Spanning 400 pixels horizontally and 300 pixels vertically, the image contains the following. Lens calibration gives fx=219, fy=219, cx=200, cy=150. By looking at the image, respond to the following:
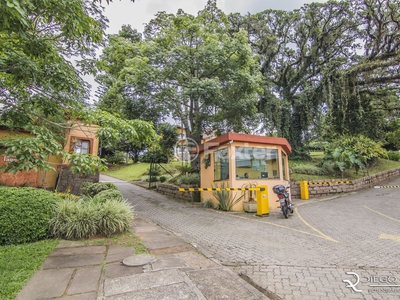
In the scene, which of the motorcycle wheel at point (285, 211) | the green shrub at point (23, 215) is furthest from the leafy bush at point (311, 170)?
the green shrub at point (23, 215)

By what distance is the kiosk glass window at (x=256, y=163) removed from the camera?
9055 mm

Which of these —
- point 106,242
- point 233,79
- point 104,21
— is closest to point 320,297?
point 106,242

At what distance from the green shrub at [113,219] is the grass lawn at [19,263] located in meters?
0.93

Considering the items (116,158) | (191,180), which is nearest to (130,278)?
(191,180)

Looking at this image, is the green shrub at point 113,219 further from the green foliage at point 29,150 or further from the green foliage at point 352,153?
the green foliage at point 352,153

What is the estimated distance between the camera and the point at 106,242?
457 cm

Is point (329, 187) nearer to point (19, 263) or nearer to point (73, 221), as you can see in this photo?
point (73, 221)

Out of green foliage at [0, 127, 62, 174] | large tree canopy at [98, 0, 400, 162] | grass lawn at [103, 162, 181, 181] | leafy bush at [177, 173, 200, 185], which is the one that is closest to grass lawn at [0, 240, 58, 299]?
green foliage at [0, 127, 62, 174]

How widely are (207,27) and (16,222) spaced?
11816mm

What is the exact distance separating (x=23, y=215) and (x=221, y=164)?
683 cm

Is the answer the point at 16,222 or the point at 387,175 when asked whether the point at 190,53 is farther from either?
the point at 387,175

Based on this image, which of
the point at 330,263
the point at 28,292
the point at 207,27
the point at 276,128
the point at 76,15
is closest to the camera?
the point at 28,292

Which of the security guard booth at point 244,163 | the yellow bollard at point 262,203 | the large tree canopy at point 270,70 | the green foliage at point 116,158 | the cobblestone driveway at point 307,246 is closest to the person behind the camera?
the cobblestone driveway at point 307,246

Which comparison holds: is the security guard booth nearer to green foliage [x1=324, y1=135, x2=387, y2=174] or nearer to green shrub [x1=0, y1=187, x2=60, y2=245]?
green foliage [x1=324, y1=135, x2=387, y2=174]
